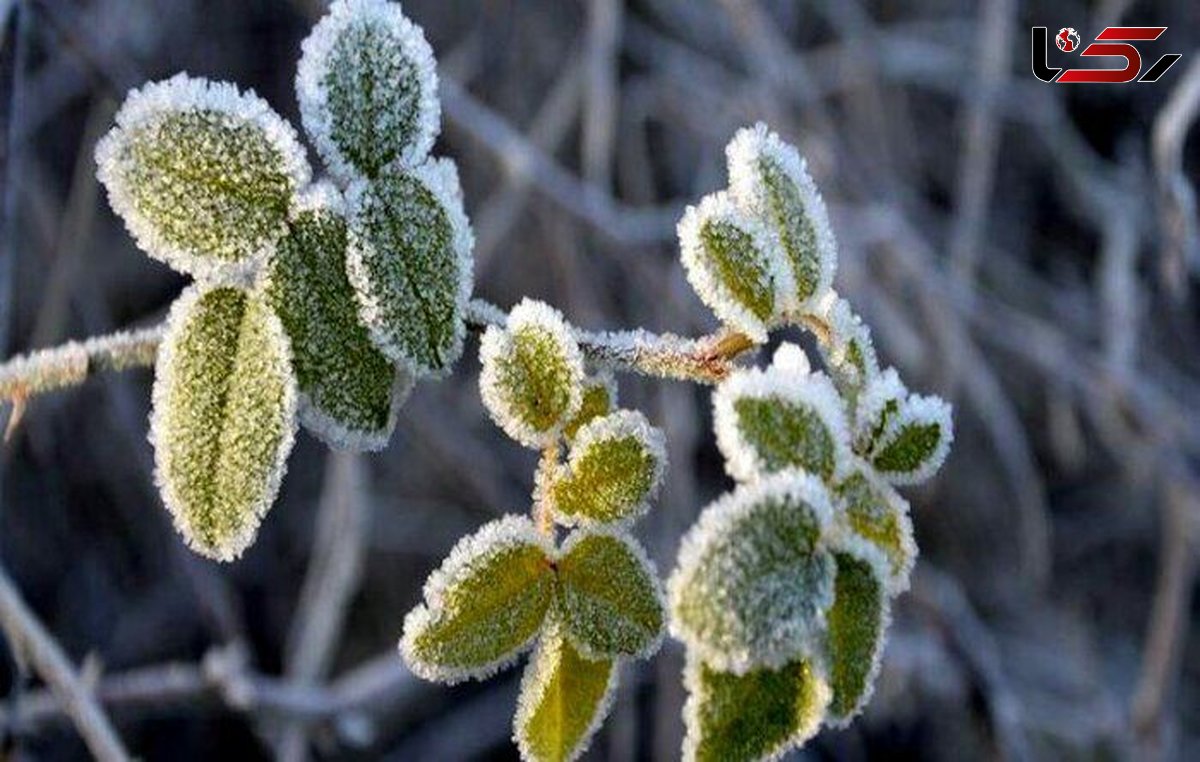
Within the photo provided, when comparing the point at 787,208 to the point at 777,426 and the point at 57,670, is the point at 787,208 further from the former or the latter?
the point at 57,670

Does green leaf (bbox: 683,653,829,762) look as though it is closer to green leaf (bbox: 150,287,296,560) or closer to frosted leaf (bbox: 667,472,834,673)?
frosted leaf (bbox: 667,472,834,673)

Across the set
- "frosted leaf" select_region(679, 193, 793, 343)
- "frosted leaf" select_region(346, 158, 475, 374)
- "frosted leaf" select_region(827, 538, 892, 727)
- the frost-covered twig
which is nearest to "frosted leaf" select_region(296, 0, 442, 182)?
"frosted leaf" select_region(346, 158, 475, 374)

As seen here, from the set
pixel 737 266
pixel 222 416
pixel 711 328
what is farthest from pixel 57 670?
pixel 711 328

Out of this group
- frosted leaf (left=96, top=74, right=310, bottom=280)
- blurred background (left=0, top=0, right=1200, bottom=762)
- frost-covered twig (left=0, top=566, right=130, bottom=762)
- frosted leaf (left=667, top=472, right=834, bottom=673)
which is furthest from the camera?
blurred background (left=0, top=0, right=1200, bottom=762)

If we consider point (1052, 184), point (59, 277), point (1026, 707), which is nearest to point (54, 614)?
point (59, 277)

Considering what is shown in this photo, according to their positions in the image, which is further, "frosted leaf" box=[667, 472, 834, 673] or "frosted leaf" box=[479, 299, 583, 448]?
"frosted leaf" box=[479, 299, 583, 448]
